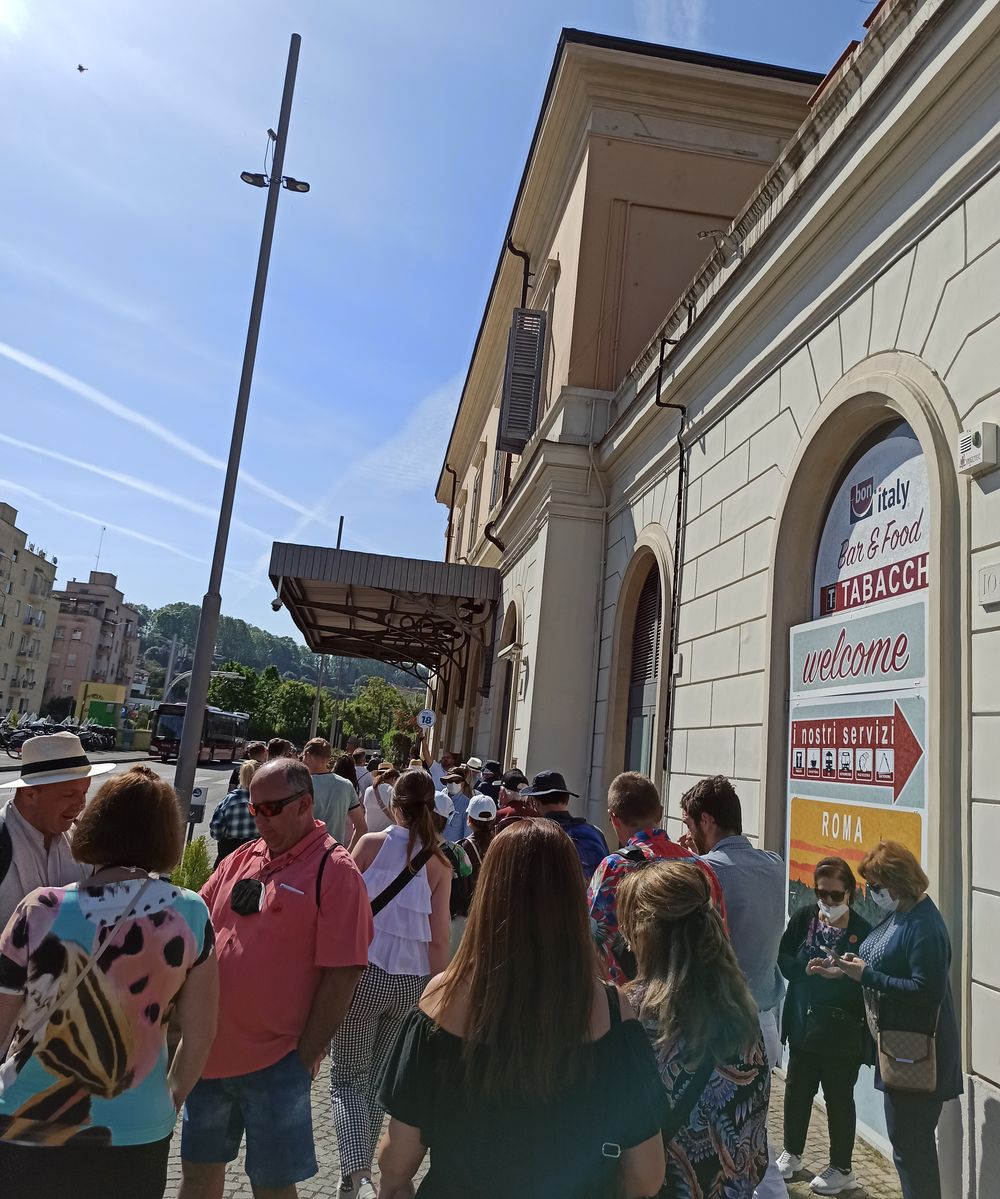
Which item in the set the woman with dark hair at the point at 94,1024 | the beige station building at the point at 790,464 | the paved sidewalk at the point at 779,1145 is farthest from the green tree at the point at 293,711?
the woman with dark hair at the point at 94,1024

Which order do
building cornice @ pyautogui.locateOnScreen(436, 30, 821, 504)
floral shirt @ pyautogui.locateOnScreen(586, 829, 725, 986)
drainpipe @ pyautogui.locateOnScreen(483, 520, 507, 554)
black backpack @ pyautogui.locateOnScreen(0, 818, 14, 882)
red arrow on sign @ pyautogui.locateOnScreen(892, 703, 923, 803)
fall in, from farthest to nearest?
drainpipe @ pyautogui.locateOnScreen(483, 520, 507, 554) < building cornice @ pyautogui.locateOnScreen(436, 30, 821, 504) < red arrow on sign @ pyautogui.locateOnScreen(892, 703, 923, 803) < floral shirt @ pyautogui.locateOnScreen(586, 829, 725, 986) < black backpack @ pyautogui.locateOnScreen(0, 818, 14, 882)

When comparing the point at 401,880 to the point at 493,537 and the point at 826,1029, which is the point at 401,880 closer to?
the point at 826,1029

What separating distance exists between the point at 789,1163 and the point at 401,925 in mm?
2125

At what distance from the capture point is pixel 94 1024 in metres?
2.24

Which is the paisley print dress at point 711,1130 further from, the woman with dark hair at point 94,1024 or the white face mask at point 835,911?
the white face mask at point 835,911

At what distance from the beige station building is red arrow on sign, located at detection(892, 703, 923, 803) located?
0.8 inches

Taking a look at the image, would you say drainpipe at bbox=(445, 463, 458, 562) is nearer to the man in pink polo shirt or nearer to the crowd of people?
the crowd of people

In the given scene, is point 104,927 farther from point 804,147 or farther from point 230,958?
point 804,147

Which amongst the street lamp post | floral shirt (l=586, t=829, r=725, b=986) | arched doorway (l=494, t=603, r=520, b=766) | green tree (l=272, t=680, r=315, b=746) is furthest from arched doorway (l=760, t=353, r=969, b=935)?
green tree (l=272, t=680, r=315, b=746)

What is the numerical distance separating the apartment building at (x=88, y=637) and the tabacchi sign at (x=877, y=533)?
298 feet

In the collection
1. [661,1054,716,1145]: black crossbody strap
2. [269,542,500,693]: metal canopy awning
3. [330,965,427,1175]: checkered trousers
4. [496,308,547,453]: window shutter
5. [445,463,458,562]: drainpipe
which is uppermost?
[445,463,458,562]: drainpipe

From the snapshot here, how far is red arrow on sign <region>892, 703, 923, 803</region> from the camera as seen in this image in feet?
15.1

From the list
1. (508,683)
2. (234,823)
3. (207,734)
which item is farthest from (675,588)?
(207,734)

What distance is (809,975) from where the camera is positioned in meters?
4.19
